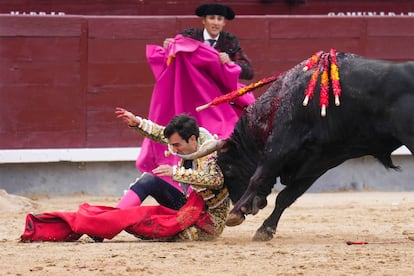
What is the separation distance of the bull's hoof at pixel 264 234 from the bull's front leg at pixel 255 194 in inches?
8.3

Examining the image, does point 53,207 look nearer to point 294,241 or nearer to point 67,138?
point 67,138

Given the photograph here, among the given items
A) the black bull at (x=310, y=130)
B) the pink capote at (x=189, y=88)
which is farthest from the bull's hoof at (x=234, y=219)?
the pink capote at (x=189, y=88)

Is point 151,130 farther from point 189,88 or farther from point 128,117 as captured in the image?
point 189,88

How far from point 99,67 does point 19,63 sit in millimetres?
669

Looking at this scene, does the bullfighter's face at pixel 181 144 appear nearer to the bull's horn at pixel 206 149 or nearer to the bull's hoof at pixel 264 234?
the bull's horn at pixel 206 149

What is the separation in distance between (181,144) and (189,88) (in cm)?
130

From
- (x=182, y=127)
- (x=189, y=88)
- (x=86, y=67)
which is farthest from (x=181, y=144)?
(x=86, y=67)

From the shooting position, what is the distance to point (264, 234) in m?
6.86

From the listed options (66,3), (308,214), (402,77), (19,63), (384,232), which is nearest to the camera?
(402,77)

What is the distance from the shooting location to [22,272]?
18.5 feet

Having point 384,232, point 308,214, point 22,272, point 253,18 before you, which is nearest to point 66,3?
point 253,18

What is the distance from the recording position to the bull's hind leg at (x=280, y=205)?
22.5ft

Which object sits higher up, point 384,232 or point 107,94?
point 107,94

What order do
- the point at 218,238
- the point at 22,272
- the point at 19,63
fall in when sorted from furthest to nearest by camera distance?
the point at 19,63, the point at 218,238, the point at 22,272
